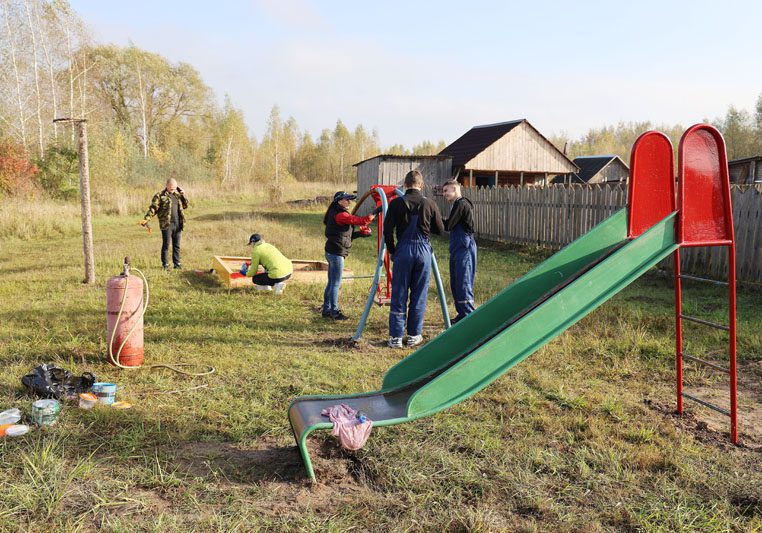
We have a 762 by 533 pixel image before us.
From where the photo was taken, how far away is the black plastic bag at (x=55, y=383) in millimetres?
4355

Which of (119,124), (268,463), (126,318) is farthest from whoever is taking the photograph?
(119,124)

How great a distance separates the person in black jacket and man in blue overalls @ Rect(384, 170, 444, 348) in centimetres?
112

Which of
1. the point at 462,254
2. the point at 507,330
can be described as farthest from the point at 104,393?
the point at 462,254

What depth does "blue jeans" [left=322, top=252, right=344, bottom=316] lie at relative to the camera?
7.26m

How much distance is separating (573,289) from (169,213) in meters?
8.77

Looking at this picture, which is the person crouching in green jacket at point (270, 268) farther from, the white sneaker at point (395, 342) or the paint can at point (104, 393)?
the paint can at point (104, 393)

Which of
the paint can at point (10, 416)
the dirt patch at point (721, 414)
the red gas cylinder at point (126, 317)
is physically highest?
the red gas cylinder at point (126, 317)

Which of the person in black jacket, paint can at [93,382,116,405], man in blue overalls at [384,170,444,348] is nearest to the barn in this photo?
the person in black jacket

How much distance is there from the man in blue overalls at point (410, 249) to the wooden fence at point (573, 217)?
21.2 feet

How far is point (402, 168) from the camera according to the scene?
25.9m

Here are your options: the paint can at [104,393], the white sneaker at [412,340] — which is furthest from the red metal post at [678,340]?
the paint can at [104,393]

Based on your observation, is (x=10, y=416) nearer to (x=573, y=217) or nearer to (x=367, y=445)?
(x=367, y=445)

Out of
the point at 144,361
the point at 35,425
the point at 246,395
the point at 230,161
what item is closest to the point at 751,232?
the point at 246,395

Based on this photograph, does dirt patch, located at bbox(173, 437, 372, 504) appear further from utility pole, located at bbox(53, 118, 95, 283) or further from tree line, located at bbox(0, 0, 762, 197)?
tree line, located at bbox(0, 0, 762, 197)
